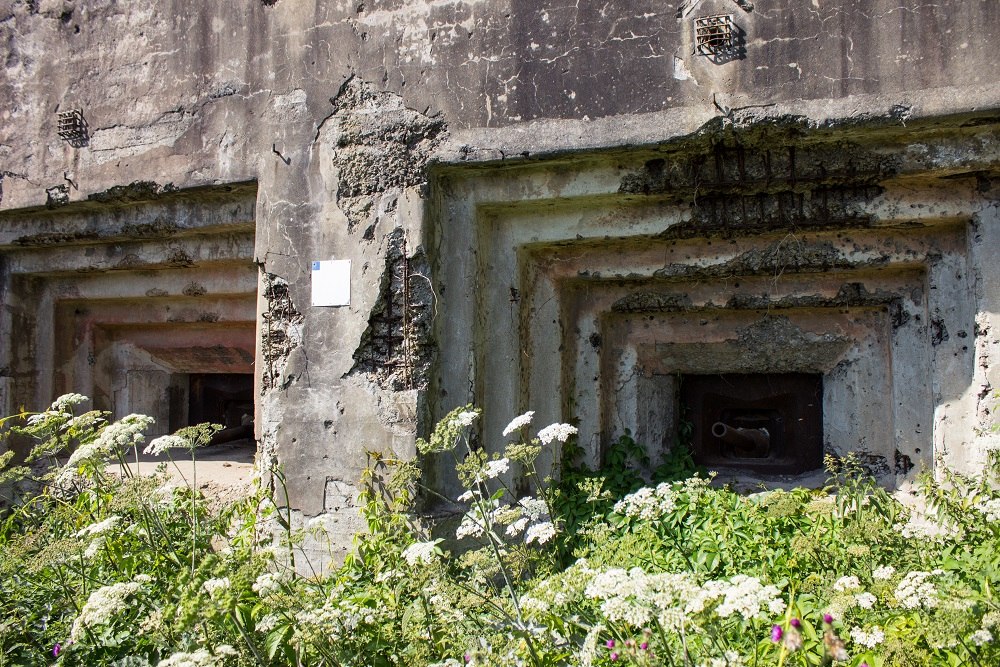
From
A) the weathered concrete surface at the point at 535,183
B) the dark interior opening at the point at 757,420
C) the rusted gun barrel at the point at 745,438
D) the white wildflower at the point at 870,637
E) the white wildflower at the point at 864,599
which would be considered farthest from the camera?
the rusted gun barrel at the point at 745,438

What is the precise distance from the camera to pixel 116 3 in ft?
13.3

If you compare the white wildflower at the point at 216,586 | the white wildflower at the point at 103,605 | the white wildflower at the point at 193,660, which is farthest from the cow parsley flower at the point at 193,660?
the white wildflower at the point at 103,605

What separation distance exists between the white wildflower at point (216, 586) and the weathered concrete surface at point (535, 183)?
1347 millimetres

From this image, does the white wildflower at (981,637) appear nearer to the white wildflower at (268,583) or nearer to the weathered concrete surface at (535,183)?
the weathered concrete surface at (535,183)

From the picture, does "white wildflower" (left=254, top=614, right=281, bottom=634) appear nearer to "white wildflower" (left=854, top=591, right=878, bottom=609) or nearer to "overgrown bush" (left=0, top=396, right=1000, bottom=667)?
"overgrown bush" (left=0, top=396, right=1000, bottom=667)

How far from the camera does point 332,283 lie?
134 inches

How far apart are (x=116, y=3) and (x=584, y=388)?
3.59 meters

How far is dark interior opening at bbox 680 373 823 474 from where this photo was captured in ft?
12.4

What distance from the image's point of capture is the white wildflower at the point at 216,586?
6.33 feet

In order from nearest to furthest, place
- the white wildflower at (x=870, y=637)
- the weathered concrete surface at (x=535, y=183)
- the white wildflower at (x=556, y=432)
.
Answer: the white wildflower at (x=870, y=637) → the white wildflower at (x=556, y=432) → the weathered concrete surface at (x=535, y=183)

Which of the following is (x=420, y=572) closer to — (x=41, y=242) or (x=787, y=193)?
(x=787, y=193)

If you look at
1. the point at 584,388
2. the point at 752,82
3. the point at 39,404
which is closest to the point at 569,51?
the point at 752,82

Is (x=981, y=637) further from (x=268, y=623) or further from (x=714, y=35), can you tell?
(x=714, y=35)

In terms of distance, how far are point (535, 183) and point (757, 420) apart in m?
1.91
